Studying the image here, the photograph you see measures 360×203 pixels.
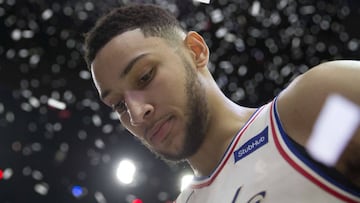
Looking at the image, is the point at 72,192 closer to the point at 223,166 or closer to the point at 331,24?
the point at 331,24

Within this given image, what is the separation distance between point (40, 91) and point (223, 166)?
73.6 inches

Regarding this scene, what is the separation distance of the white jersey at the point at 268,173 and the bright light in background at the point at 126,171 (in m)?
1.81

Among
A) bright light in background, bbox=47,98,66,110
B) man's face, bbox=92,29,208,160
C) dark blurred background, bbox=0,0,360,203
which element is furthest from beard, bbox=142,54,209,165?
bright light in background, bbox=47,98,66,110

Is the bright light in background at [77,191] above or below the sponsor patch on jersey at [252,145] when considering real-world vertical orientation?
below

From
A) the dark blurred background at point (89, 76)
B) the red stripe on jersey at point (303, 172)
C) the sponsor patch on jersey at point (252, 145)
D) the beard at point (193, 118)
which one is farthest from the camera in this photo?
the dark blurred background at point (89, 76)

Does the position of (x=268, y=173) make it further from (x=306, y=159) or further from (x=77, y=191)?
(x=77, y=191)

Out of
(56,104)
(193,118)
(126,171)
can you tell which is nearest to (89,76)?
(56,104)

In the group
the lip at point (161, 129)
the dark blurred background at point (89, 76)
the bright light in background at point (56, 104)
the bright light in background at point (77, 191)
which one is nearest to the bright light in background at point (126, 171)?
the dark blurred background at point (89, 76)

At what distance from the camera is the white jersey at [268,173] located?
586 mm

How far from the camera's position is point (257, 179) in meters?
0.67

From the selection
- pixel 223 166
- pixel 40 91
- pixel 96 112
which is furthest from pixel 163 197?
pixel 223 166

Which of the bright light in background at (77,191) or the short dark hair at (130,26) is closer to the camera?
the short dark hair at (130,26)

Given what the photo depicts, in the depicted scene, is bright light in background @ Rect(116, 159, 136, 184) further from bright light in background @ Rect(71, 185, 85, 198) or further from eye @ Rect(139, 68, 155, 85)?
eye @ Rect(139, 68, 155, 85)

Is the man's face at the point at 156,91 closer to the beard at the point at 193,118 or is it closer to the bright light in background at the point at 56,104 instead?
the beard at the point at 193,118
